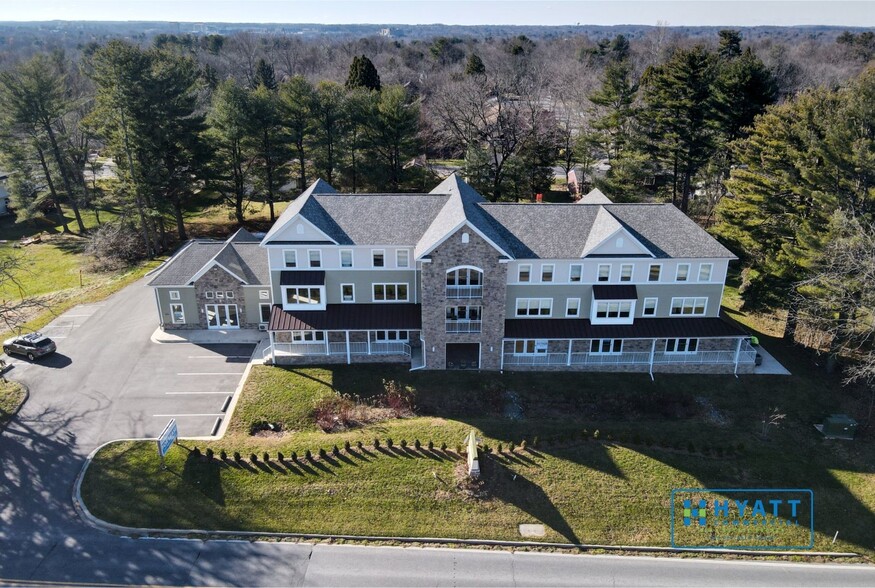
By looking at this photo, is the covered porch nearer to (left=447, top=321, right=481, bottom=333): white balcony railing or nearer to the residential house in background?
the residential house in background

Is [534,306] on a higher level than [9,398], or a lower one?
higher

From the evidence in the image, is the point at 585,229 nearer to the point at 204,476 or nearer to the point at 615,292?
the point at 615,292

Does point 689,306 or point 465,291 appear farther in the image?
point 689,306

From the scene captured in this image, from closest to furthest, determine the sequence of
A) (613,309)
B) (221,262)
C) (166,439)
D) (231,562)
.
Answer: (231,562)
(166,439)
(613,309)
(221,262)

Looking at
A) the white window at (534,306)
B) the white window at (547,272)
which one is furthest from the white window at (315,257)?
the white window at (547,272)

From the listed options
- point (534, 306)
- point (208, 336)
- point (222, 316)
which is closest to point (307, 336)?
point (222, 316)
